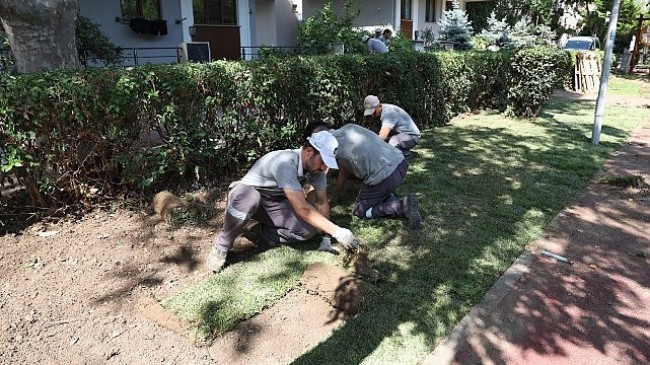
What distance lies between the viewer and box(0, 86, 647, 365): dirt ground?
2910mm

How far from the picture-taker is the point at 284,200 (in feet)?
13.0

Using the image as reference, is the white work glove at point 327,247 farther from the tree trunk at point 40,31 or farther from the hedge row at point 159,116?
the tree trunk at point 40,31

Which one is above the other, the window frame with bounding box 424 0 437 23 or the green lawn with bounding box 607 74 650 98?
the window frame with bounding box 424 0 437 23

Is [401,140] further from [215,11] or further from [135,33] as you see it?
[215,11]

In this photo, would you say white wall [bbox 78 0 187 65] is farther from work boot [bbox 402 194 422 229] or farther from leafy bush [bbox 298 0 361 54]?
work boot [bbox 402 194 422 229]

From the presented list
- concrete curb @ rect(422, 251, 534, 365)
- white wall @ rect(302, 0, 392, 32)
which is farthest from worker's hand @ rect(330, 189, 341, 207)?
white wall @ rect(302, 0, 392, 32)

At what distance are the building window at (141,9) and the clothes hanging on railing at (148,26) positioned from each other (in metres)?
0.29

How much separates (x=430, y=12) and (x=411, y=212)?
24.5m

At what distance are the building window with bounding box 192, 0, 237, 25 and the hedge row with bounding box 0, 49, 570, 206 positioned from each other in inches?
424

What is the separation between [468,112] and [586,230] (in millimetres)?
6854

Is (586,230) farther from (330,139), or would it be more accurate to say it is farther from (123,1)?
(123,1)

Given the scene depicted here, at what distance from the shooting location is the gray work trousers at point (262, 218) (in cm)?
371

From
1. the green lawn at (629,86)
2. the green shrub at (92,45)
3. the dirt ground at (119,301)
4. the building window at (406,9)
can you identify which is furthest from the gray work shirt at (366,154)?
the building window at (406,9)

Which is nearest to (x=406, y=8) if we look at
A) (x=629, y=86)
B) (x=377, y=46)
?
(x=629, y=86)
